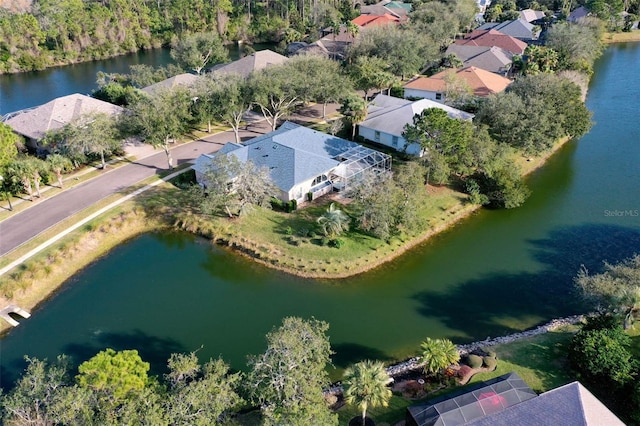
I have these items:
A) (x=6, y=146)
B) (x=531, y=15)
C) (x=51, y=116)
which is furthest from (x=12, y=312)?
(x=531, y=15)

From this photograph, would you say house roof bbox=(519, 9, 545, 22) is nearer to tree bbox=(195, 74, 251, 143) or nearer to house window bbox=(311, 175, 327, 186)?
tree bbox=(195, 74, 251, 143)

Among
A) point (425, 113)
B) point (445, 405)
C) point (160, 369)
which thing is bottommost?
point (160, 369)

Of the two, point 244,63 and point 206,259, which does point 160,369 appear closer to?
point 206,259

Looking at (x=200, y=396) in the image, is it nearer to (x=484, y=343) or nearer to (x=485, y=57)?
(x=484, y=343)

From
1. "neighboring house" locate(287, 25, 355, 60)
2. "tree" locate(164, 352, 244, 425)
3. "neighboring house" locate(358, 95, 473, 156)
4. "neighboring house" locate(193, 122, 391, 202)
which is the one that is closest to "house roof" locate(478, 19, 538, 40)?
"neighboring house" locate(287, 25, 355, 60)

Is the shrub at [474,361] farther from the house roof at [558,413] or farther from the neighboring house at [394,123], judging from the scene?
the neighboring house at [394,123]

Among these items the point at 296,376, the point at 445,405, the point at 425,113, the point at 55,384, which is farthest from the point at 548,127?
the point at 55,384
